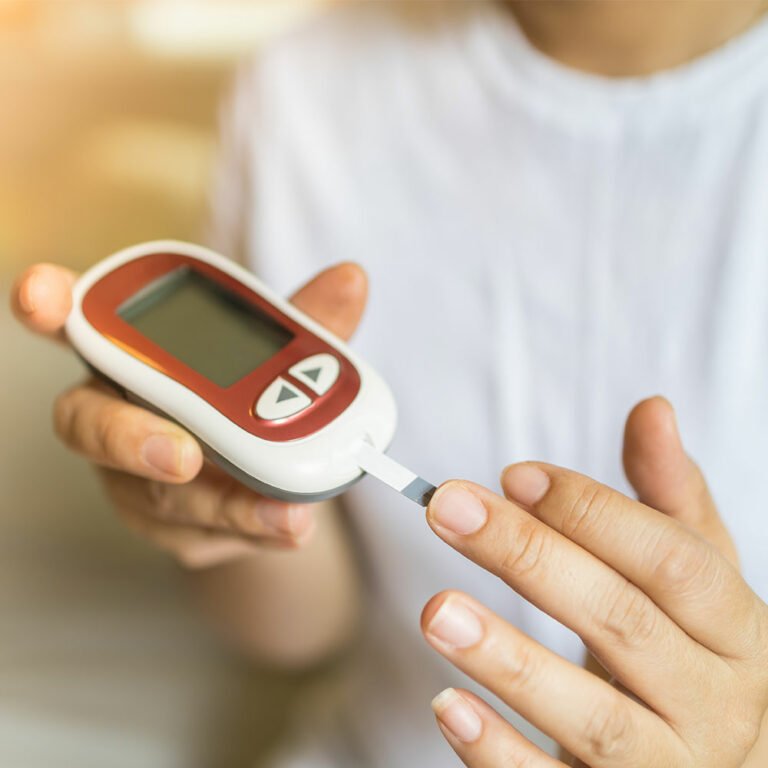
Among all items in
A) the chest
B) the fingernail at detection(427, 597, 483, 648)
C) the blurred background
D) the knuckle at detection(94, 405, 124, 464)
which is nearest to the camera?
the fingernail at detection(427, 597, 483, 648)

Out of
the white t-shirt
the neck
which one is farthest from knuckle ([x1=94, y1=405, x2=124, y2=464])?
the neck

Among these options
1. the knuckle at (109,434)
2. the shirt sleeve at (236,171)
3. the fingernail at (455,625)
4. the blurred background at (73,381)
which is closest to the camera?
the fingernail at (455,625)

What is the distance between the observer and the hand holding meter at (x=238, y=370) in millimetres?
436

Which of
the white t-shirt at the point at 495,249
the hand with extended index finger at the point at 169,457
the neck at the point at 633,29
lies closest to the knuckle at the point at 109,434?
the hand with extended index finger at the point at 169,457

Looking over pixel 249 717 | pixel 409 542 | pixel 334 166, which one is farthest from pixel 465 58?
pixel 249 717

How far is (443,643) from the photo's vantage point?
1.18ft

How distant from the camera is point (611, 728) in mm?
377

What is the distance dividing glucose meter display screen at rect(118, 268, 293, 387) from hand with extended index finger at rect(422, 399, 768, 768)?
152 millimetres

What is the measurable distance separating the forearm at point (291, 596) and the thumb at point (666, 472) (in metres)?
0.29

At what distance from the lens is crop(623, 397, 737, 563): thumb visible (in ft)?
1.44

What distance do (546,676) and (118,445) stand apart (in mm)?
224

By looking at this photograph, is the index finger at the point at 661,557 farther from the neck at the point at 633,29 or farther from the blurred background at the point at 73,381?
the blurred background at the point at 73,381

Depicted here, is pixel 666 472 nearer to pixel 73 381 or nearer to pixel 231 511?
pixel 231 511

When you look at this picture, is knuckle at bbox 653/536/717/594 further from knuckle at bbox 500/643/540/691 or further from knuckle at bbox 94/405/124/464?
knuckle at bbox 94/405/124/464
